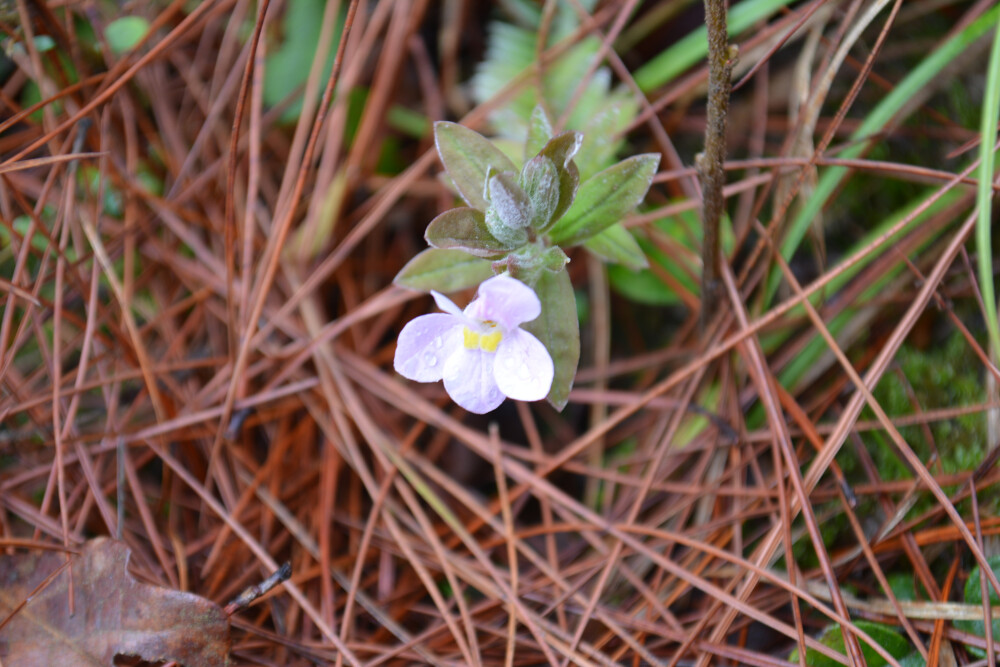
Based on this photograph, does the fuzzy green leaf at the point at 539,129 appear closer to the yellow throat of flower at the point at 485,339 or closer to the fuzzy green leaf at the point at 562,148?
the fuzzy green leaf at the point at 562,148

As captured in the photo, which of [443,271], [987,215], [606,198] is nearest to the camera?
[987,215]

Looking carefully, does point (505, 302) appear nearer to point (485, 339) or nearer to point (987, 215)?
point (485, 339)

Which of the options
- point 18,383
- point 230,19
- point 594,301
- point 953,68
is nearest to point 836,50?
point 953,68

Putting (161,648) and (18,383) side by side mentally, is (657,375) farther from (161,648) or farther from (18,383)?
(18,383)

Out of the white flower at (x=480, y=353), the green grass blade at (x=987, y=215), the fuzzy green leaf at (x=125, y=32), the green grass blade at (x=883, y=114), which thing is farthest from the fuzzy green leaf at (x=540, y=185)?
the fuzzy green leaf at (x=125, y=32)

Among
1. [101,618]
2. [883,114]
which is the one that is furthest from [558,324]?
[101,618]

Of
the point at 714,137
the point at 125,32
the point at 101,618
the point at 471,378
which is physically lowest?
the point at 101,618
